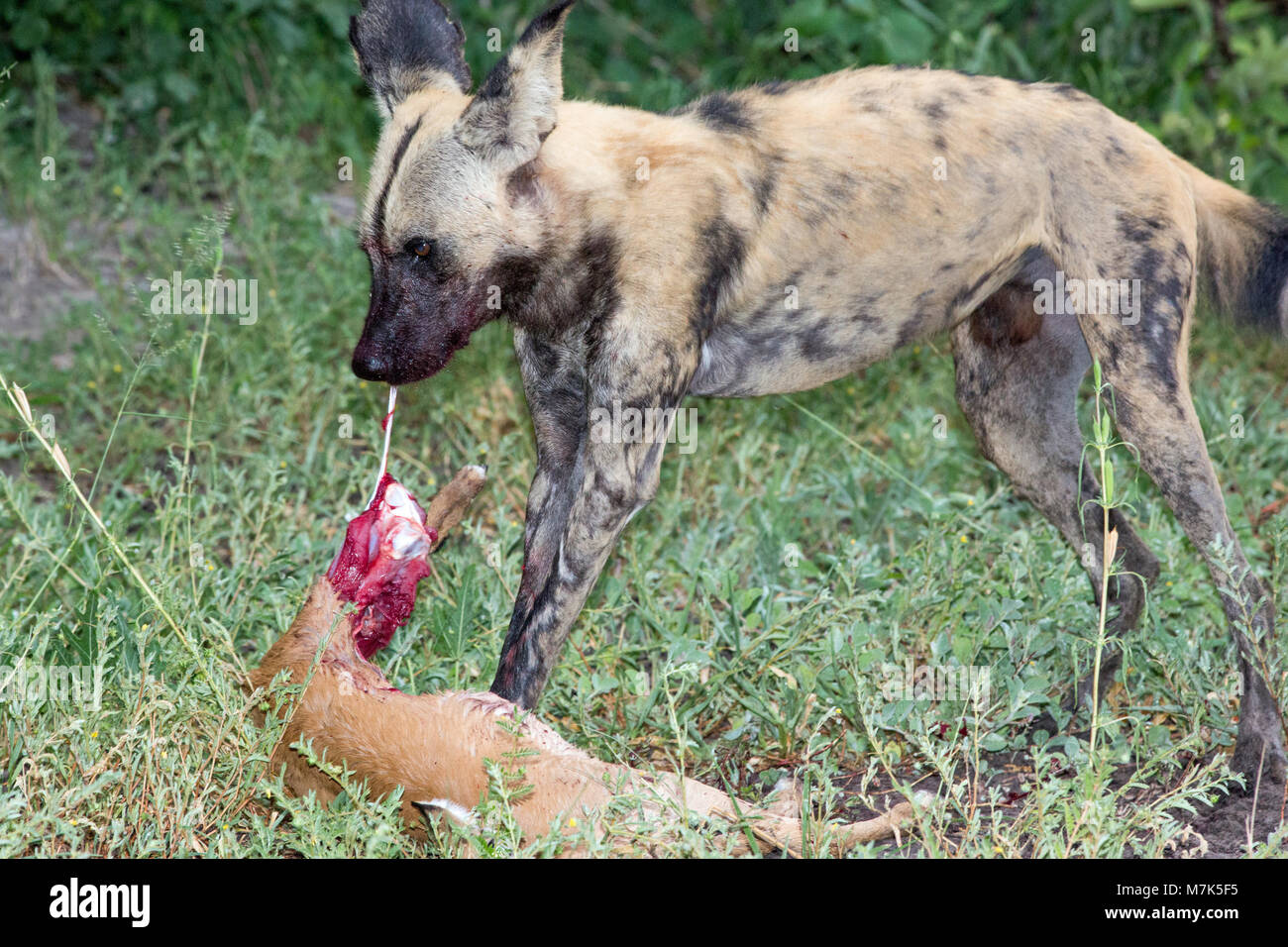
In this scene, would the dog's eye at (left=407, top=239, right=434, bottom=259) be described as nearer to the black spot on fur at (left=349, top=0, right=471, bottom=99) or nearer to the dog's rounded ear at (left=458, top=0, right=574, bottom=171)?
the dog's rounded ear at (left=458, top=0, right=574, bottom=171)

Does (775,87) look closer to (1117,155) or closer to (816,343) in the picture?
(816,343)

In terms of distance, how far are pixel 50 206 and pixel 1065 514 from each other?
4839 millimetres

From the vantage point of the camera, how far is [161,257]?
21.2ft

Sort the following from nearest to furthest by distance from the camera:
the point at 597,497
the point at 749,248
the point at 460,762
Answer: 1. the point at 460,762
2. the point at 597,497
3. the point at 749,248

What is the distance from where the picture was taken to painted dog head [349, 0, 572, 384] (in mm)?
3375

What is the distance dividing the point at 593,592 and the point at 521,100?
5.46ft

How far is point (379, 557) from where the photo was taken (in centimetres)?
354

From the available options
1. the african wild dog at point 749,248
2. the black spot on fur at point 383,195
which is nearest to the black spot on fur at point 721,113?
the african wild dog at point 749,248

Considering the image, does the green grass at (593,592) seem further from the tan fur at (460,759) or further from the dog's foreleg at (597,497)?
the dog's foreleg at (597,497)

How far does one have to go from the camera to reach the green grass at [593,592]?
3324 mm

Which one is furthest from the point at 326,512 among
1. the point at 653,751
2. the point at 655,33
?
the point at 655,33

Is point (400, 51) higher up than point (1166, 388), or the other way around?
point (400, 51)

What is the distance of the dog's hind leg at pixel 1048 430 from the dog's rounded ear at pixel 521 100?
152cm

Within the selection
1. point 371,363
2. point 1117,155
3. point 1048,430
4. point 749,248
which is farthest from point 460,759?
point 1117,155
